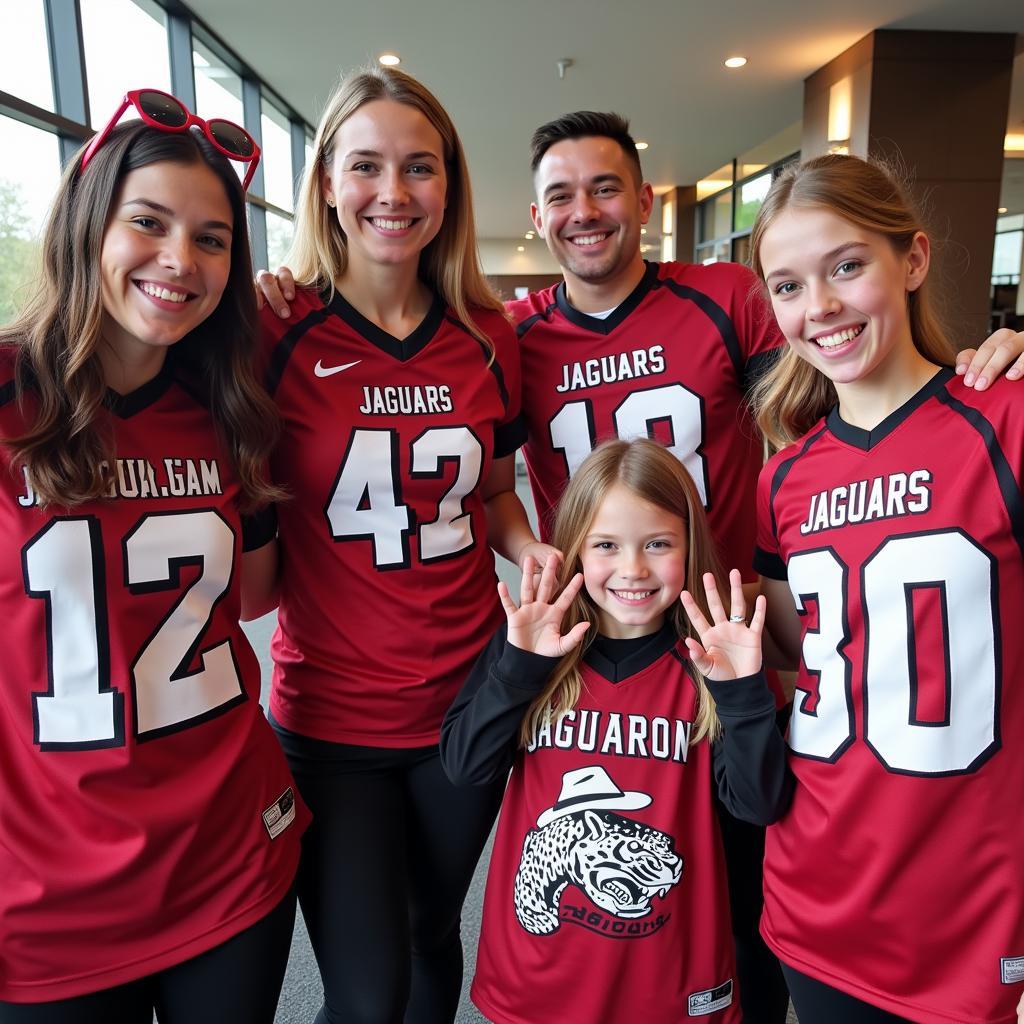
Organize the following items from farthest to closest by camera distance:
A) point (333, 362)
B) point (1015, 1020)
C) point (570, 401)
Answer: point (570, 401)
point (333, 362)
point (1015, 1020)

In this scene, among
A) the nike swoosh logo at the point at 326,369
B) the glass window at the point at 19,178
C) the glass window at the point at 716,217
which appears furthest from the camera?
the glass window at the point at 716,217

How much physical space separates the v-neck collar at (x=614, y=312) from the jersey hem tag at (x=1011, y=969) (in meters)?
1.31

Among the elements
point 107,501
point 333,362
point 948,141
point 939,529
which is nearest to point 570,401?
point 333,362

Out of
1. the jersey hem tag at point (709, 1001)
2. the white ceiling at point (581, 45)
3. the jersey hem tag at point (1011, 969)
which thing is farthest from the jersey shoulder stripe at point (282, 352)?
the white ceiling at point (581, 45)

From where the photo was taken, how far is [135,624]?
1.06 metres

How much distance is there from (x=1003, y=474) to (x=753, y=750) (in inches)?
20.4

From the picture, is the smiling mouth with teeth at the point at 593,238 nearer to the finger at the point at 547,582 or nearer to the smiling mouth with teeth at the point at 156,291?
the finger at the point at 547,582

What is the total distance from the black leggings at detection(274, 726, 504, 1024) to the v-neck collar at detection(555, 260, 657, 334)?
99 centimetres

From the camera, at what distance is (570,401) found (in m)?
1.74

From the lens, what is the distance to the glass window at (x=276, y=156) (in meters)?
7.04

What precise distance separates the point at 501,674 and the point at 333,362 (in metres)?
0.65

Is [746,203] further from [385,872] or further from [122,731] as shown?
[122,731]

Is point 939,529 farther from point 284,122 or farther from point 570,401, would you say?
point 284,122

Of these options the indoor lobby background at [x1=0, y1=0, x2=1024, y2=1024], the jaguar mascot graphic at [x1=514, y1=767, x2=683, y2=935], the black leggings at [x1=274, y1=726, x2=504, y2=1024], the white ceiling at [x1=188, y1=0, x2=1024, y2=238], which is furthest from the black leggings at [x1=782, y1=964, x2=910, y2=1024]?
the white ceiling at [x1=188, y1=0, x2=1024, y2=238]
